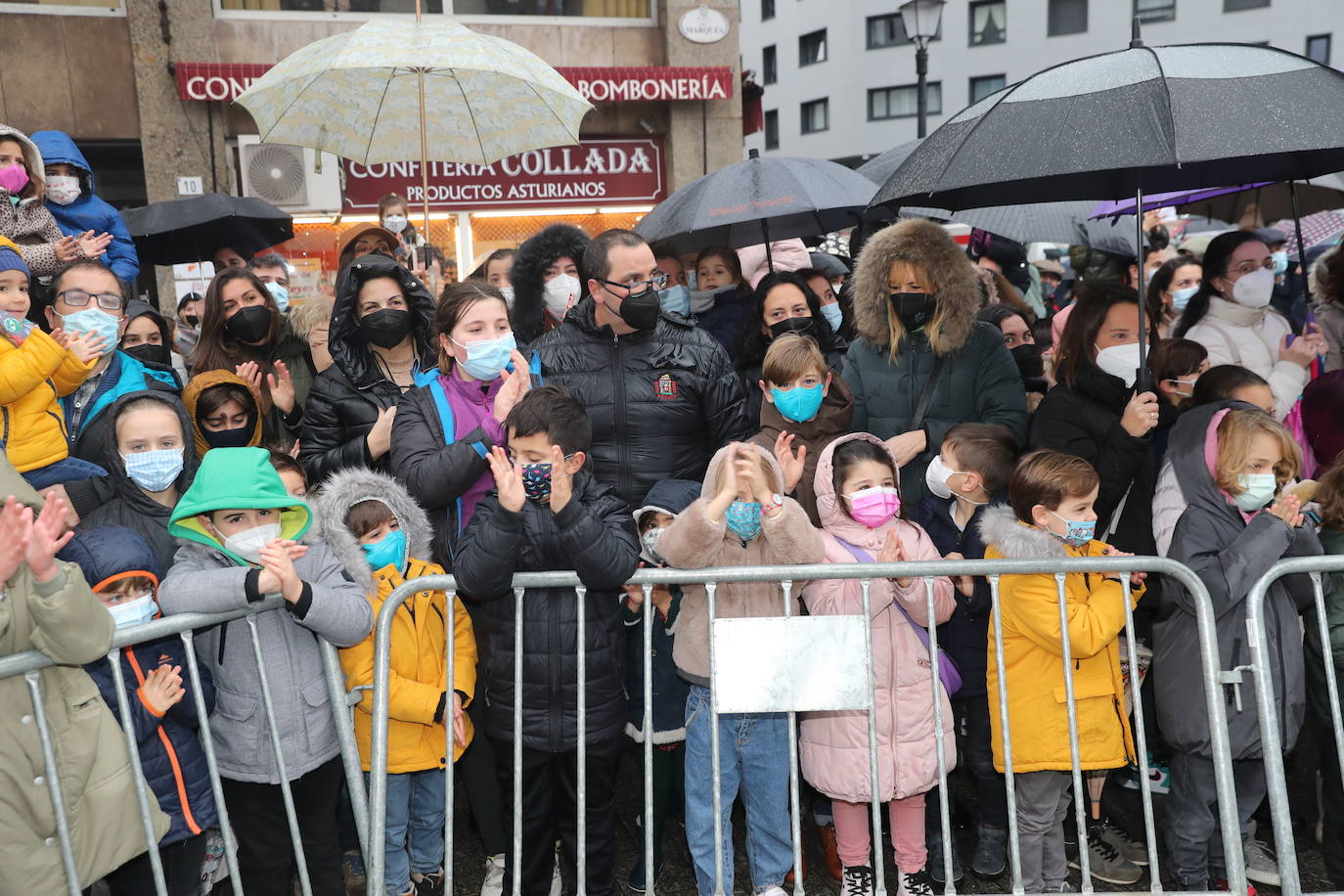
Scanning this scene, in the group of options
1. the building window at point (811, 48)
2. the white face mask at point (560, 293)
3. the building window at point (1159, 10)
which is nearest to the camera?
the white face mask at point (560, 293)

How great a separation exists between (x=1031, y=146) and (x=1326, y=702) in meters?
2.45

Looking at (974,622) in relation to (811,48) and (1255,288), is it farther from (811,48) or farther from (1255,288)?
(811,48)

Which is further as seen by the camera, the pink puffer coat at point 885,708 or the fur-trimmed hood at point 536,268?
the fur-trimmed hood at point 536,268

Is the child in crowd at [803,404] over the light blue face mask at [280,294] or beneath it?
beneath

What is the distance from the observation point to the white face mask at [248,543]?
3.50 meters

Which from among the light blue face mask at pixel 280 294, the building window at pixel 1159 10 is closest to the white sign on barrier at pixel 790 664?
the light blue face mask at pixel 280 294

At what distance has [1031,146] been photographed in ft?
11.4

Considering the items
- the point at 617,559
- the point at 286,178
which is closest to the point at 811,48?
the point at 286,178

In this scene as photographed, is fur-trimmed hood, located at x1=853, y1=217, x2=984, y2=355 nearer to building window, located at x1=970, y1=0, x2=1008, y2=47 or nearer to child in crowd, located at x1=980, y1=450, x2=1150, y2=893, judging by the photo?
child in crowd, located at x1=980, y1=450, x2=1150, y2=893

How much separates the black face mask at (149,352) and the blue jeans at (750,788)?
3.21 meters

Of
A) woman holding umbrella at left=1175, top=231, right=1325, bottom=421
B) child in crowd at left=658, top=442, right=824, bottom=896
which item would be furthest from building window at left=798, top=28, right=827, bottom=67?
child in crowd at left=658, top=442, right=824, bottom=896

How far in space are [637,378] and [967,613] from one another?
5.36 feet

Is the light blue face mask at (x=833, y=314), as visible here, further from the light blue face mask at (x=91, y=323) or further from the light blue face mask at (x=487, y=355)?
the light blue face mask at (x=91, y=323)

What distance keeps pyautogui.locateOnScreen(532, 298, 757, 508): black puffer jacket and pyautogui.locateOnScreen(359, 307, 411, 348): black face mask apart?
0.66 m
